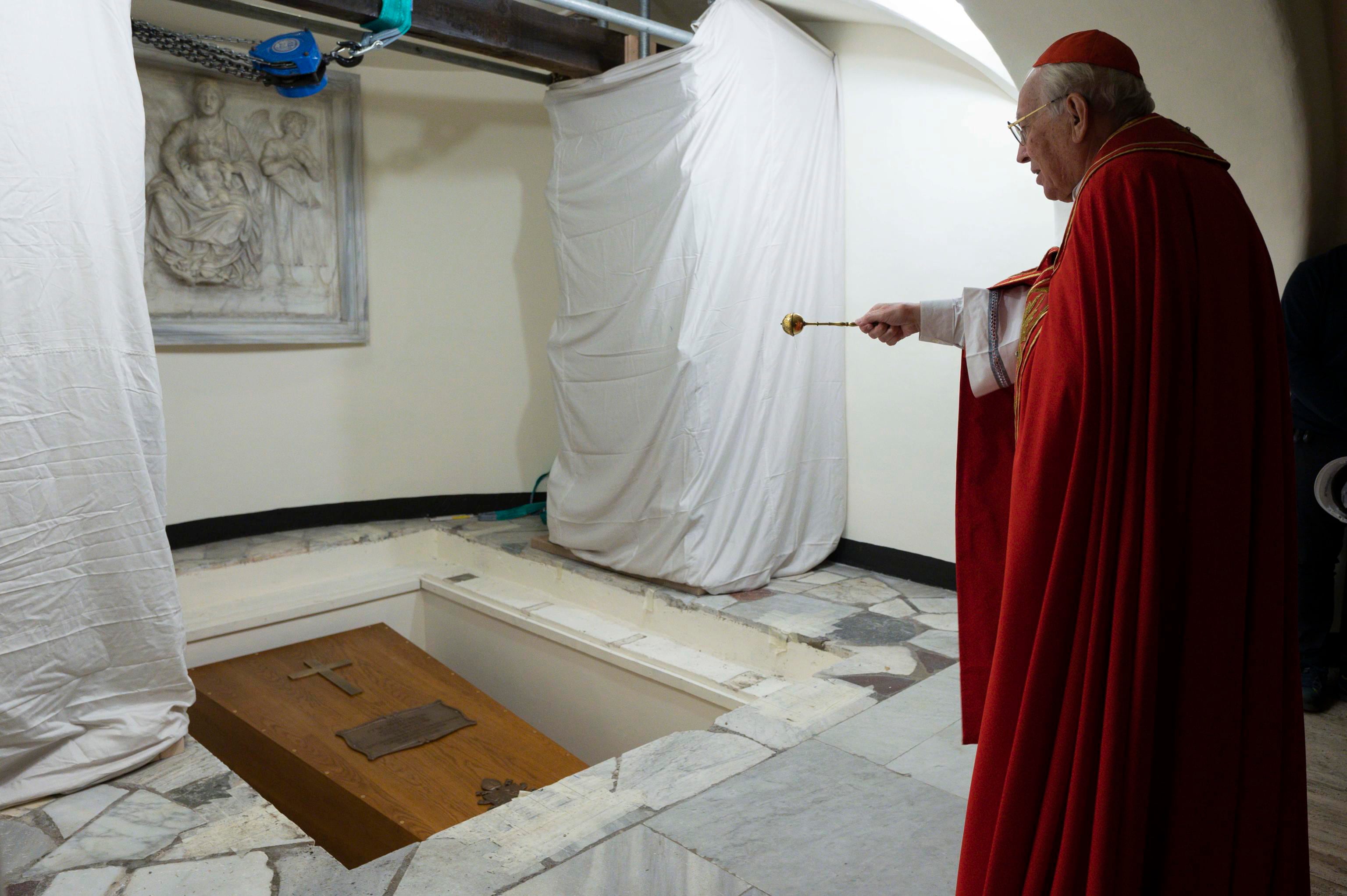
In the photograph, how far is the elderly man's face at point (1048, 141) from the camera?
1.73 metres

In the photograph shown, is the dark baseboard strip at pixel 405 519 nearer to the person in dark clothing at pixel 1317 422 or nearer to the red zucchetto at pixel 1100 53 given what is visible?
the person in dark clothing at pixel 1317 422

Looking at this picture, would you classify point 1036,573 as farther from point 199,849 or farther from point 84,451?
point 84,451

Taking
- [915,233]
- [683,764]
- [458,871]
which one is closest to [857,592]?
[915,233]

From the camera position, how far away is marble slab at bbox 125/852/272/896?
2.25 meters

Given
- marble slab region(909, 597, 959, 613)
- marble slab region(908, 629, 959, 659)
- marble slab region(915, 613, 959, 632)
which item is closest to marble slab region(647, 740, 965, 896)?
marble slab region(908, 629, 959, 659)

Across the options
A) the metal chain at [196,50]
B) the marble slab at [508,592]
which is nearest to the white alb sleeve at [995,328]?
the marble slab at [508,592]

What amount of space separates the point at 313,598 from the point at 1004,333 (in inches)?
151

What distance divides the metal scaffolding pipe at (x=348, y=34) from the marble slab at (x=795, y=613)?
2.75 meters

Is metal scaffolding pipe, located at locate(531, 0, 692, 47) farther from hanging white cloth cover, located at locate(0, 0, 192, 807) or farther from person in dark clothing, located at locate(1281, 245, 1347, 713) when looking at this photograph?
person in dark clothing, located at locate(1281, 245, 1347, 713)

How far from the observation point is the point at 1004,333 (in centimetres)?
210

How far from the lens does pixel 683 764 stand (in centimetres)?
270

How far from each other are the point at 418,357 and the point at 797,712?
11.4 feet

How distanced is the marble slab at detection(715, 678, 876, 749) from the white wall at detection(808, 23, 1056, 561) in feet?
4.41

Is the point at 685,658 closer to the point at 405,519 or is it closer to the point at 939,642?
the point at 939,642
